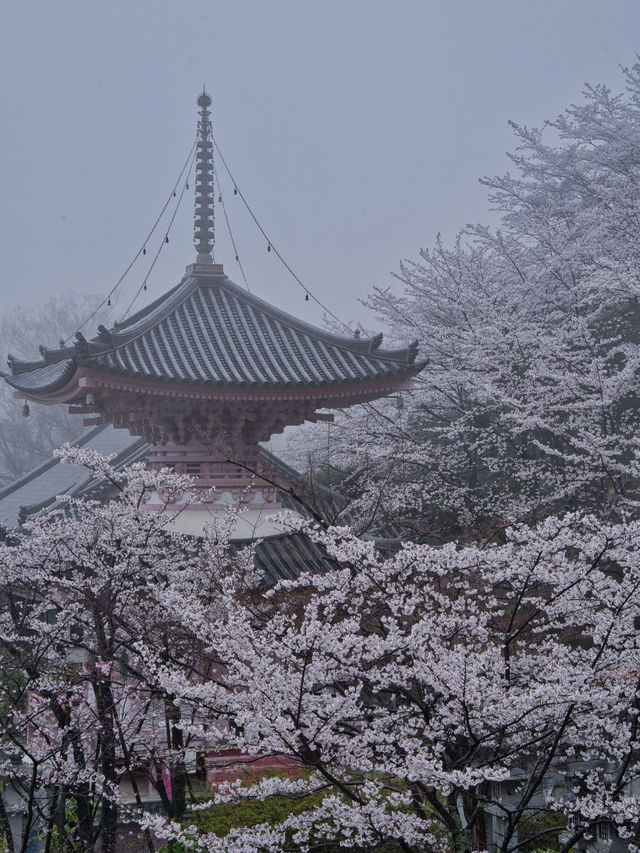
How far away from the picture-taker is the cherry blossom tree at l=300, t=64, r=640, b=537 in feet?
40.5

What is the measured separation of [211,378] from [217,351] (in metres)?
0.79

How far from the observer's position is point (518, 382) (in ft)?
45.5

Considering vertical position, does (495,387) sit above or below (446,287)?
below

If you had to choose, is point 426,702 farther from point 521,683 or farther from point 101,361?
point 101,361

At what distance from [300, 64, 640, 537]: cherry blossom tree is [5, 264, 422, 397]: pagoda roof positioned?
8.50ft

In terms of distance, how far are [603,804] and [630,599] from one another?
1.15 m

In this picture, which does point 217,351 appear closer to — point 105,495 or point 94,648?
point 105,495

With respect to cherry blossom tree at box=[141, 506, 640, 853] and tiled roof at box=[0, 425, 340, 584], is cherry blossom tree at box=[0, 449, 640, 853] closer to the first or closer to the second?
cherry blossom tree at box=[141, 506, 640, 853]

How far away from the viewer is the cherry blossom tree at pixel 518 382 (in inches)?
487

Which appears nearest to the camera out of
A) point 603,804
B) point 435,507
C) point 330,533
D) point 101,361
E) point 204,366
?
point 603,804

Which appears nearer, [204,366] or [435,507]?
[204,366]

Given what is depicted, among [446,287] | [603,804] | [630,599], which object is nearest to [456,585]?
[630,599]

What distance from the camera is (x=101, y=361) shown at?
28.2 feet

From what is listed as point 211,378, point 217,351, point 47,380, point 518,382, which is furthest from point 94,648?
point 518,382
